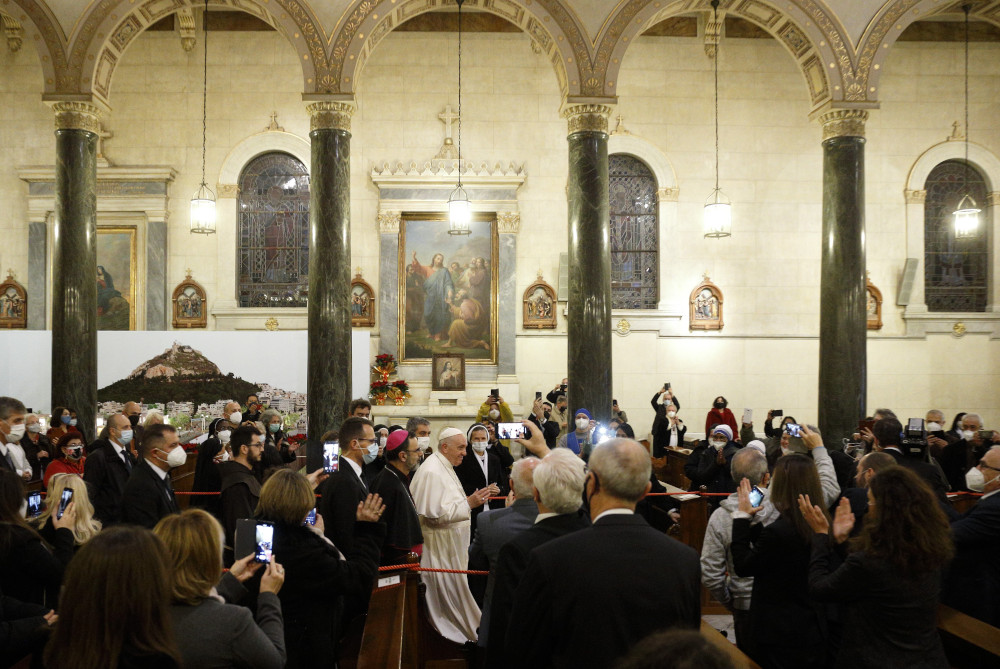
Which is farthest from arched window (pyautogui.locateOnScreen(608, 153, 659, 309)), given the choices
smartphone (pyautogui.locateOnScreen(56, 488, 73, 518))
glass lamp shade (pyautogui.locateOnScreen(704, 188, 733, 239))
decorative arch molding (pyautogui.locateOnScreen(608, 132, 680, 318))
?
smartphone (pyautogui.locateOnScreen(56, 488, 73, 518))

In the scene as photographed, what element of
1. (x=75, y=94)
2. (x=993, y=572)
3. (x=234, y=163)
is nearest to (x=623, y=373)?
(x=234, y=163)

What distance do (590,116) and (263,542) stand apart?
30.1 feet

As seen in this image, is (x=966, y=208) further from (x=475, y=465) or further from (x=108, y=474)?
Answer: (x=108, y=474)

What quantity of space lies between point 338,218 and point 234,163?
5.60 meters

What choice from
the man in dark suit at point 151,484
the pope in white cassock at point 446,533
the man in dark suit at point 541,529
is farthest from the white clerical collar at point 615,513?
the man in dark suit at point 151,484

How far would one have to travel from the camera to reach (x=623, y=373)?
50.5 feet

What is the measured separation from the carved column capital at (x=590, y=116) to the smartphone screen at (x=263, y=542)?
9027mm

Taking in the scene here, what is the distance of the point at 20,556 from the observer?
3.56 metres

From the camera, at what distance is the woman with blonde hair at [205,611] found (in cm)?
252

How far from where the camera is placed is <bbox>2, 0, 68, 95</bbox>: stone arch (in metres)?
10.9

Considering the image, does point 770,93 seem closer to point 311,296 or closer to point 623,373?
point 623,373

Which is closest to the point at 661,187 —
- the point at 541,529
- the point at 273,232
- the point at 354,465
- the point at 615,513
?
the point at 273,232

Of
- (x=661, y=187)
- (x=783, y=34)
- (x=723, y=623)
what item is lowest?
(x=723, y=623)

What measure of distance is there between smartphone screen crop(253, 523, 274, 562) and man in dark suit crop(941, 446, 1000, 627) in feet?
10.7
